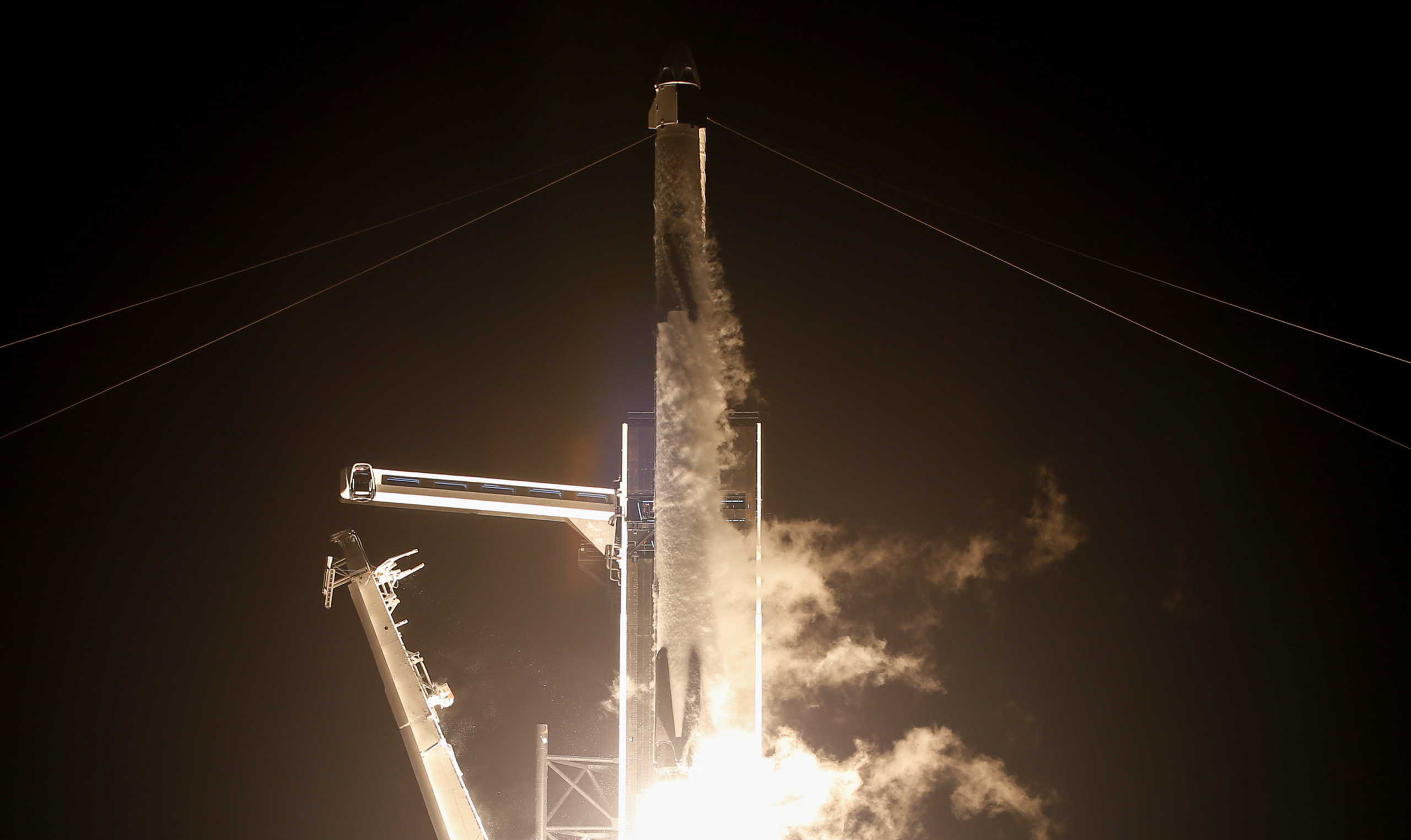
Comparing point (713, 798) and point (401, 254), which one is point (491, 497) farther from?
point (713, 798)

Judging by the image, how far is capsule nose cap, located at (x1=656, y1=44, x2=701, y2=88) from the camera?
839cm

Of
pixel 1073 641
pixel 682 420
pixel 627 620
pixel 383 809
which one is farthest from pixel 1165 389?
pixel 383 809

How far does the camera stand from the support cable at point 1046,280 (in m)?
9.35

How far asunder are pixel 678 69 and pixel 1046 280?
12.4 feet

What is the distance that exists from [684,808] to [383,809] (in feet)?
12.1

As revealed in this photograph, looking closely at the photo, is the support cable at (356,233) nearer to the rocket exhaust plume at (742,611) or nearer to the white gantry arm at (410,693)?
the rocket exhaust plume at (742,611)

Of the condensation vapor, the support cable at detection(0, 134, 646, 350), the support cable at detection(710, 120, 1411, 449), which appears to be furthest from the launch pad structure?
the support cable at detection(0, 134, 646, 350)

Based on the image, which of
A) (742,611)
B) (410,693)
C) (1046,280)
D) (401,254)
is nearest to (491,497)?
(410,693)

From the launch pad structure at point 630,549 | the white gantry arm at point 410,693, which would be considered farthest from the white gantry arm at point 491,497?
the white gantry arm at point 410,693

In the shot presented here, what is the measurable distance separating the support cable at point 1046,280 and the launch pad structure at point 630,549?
3.30ft

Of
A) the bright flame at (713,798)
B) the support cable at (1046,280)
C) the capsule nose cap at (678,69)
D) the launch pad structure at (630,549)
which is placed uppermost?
the capsule nose cap at (678,69)

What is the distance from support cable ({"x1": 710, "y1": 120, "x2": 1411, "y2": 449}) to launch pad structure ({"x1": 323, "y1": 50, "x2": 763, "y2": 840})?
101 centimetres

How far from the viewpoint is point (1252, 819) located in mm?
9164

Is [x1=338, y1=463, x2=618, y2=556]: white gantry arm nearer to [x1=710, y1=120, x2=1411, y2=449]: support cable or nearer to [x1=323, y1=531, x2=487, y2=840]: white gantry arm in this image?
[x1=323, y1=531, x2=487, y2=840]: white gantry arm
